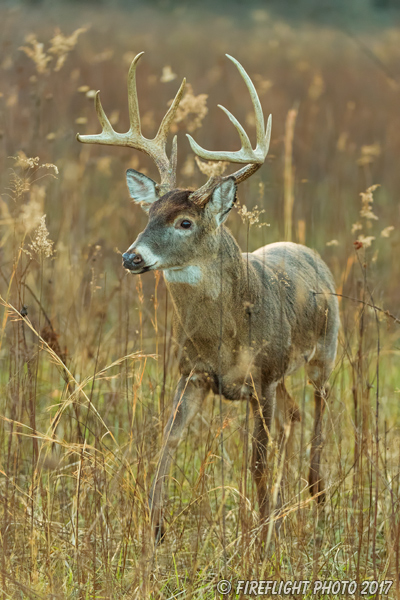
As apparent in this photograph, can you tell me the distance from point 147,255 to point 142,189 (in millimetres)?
712

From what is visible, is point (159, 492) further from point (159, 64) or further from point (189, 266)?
point (159, 64)

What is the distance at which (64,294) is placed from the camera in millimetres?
5945

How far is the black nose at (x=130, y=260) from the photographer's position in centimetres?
372

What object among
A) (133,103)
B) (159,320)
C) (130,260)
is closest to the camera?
(130,260)

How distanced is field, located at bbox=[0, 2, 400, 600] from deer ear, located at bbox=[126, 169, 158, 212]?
1.59 ft

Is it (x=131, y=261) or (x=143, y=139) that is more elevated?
(x=143, y=139)

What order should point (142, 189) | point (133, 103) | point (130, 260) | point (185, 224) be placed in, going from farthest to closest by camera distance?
1. point (142, 189)
2. point (133, 103)
3. point (185, 224)
4. point (130, 260)

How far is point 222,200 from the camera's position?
4.08 meters

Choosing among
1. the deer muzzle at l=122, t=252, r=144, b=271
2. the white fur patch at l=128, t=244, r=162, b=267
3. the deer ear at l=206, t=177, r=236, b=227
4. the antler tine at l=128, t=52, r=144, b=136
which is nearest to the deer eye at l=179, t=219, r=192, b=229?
the deer ear at l=206, t=177, r=236, b=227

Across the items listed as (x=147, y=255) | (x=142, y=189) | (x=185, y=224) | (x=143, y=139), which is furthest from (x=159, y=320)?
(x=147, y=255)

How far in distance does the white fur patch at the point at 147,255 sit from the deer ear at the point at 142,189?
0.54 m

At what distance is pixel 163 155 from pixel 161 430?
148 centimetres

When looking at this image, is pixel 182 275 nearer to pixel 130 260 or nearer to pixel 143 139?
pixel 130 260

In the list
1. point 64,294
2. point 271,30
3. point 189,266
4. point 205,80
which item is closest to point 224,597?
point 189,266
